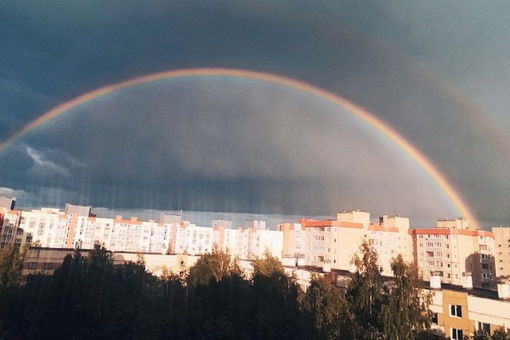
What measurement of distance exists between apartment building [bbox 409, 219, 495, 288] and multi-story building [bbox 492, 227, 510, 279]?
33.4 inches

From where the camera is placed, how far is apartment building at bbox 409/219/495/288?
45.6 m

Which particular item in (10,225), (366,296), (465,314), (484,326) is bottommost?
(484,326)

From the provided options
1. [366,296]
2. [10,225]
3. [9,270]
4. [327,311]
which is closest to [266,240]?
[10,225]

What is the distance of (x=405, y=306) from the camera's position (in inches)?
366

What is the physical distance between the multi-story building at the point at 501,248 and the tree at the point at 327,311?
1677 inches

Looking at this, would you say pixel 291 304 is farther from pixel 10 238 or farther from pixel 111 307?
pixel 10 238

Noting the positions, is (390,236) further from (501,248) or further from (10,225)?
(10,225)

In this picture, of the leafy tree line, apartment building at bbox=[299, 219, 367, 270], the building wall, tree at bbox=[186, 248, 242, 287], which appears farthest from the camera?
apartment building at bbox=[299, 219, 367, 270]

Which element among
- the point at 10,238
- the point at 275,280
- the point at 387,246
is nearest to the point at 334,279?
the point at 275,280

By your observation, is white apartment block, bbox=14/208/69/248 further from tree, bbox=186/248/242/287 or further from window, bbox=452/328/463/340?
window, bbox=452/328/463/340

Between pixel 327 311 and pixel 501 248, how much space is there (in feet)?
151

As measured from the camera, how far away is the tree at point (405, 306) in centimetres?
913

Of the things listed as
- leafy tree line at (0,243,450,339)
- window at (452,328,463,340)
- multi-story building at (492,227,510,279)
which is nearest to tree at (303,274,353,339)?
leafy tree line at (0,243,450,339)

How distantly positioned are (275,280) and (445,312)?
677cm
